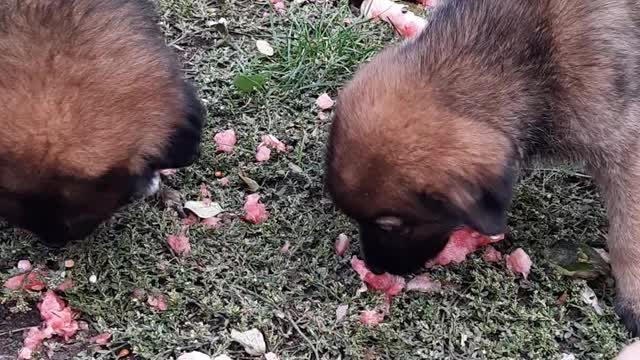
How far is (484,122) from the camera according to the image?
121 inches

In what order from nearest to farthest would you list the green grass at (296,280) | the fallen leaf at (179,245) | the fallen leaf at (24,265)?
1. the green grass at (296,280)
2. the fallen leaf at (24,265)
3. the fallen leaf at (179,245)

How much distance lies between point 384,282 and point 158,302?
89 cm

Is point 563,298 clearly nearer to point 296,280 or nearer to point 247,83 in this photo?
point 296,280

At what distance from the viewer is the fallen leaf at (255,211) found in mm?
3840

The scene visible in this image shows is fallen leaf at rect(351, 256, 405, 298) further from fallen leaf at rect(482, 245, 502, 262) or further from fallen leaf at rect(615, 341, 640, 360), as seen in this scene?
fallen leaf at rect(615, 341, 640, 360)

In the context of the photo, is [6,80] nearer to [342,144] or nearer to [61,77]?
[61,77]

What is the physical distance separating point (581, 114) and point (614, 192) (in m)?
0.41

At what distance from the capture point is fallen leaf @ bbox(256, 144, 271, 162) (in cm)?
410

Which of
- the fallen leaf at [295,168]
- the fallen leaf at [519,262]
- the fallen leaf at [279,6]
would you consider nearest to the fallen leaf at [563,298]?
the fallen leaf at [519,262]

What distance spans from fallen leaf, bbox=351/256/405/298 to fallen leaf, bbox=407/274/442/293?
0.04 meters

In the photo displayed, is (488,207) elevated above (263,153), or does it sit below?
above

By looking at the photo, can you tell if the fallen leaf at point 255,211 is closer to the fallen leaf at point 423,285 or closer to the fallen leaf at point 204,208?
the fallen leaf at point 204,208

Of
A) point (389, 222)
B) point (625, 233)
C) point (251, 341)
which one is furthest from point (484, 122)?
point (251, 341)

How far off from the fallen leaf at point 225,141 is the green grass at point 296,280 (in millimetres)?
37
